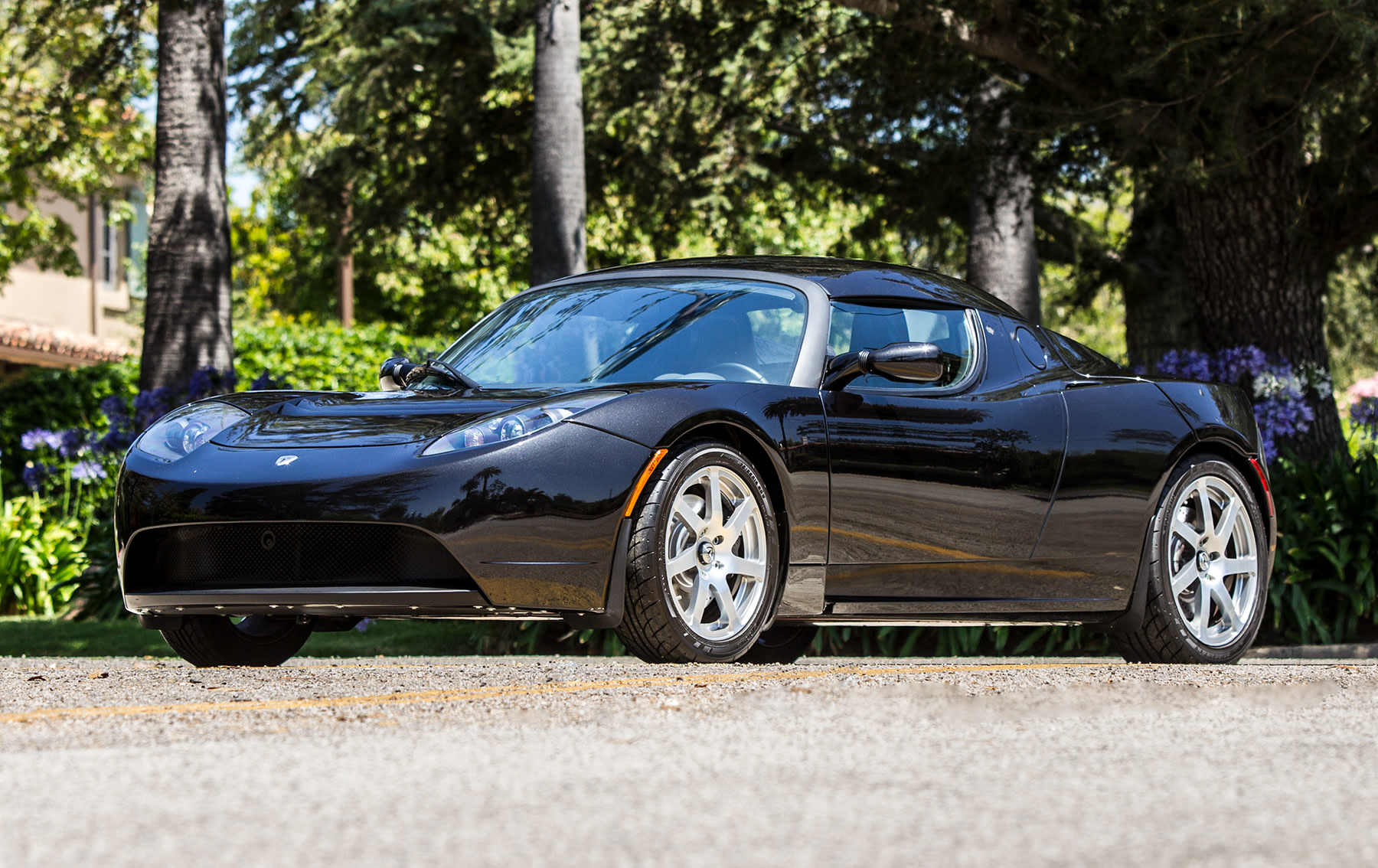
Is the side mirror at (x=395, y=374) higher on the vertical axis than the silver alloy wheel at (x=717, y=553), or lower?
higher

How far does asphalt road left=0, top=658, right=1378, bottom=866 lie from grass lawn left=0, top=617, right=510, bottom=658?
14.4 feet

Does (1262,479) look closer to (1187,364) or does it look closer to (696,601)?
(696,601)

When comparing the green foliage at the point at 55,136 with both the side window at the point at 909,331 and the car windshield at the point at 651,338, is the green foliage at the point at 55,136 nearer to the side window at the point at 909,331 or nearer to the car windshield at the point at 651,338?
the car windshield at the point at 651,338

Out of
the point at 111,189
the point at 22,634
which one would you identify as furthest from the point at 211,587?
the point at 111,189

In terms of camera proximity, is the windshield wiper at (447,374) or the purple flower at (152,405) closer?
the windshield wiper at (447,374)

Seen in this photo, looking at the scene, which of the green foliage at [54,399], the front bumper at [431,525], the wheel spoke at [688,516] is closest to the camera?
the front bumper at [431,525]

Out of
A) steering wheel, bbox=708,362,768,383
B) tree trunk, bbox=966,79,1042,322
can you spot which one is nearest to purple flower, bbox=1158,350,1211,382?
tree trunk, bbox=966,79,1042,322

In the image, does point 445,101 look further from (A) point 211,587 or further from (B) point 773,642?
(A) point 211,587

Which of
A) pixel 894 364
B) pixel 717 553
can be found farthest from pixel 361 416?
pixel 894 364

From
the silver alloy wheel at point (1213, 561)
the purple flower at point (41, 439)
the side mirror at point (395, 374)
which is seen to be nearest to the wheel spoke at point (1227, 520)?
the silver alloy wheel at point (1213, 561)

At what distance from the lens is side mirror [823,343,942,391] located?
5664mm

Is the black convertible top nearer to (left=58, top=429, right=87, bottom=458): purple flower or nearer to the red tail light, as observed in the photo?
the red tail light

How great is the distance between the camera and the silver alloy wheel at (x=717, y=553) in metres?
5.16

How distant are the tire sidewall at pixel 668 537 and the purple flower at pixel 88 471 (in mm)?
8324
